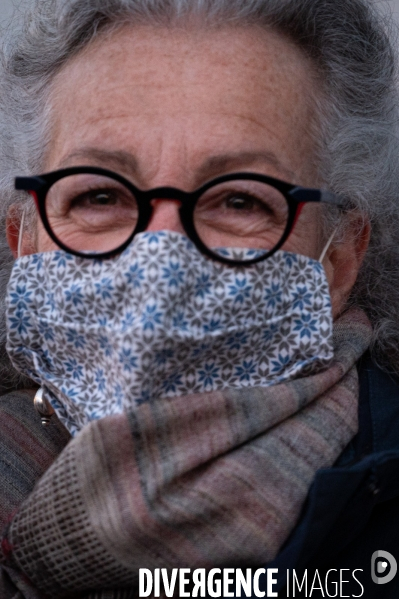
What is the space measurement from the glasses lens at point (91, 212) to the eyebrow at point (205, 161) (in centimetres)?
4

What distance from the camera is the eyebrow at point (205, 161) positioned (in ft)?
6.22

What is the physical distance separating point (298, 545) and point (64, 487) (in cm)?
53

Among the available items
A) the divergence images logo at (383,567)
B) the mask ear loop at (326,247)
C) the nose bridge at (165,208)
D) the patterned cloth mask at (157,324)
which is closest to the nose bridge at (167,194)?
the nose bridge at (165,208)

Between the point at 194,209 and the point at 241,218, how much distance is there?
0.15m

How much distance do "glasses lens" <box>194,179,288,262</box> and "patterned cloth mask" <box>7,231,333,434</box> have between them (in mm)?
54

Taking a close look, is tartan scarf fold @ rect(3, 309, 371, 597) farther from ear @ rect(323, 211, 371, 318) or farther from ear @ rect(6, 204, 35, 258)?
ear @ rect(6, 204, 35, 258)

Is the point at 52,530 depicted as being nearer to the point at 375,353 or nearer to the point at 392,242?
the point at 375,353

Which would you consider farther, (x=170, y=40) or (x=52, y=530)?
(x=170, y=40)

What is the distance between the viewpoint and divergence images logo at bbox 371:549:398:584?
1.87m

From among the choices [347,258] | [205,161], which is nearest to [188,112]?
[205,161]

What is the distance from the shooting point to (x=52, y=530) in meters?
1.78

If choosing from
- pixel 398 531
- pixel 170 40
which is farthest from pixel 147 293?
pixel 398 531

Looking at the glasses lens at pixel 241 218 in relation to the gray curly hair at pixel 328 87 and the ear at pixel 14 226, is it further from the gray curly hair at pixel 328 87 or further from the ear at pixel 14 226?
the ear at pixel 14 226

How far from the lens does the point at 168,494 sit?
1.73 m
